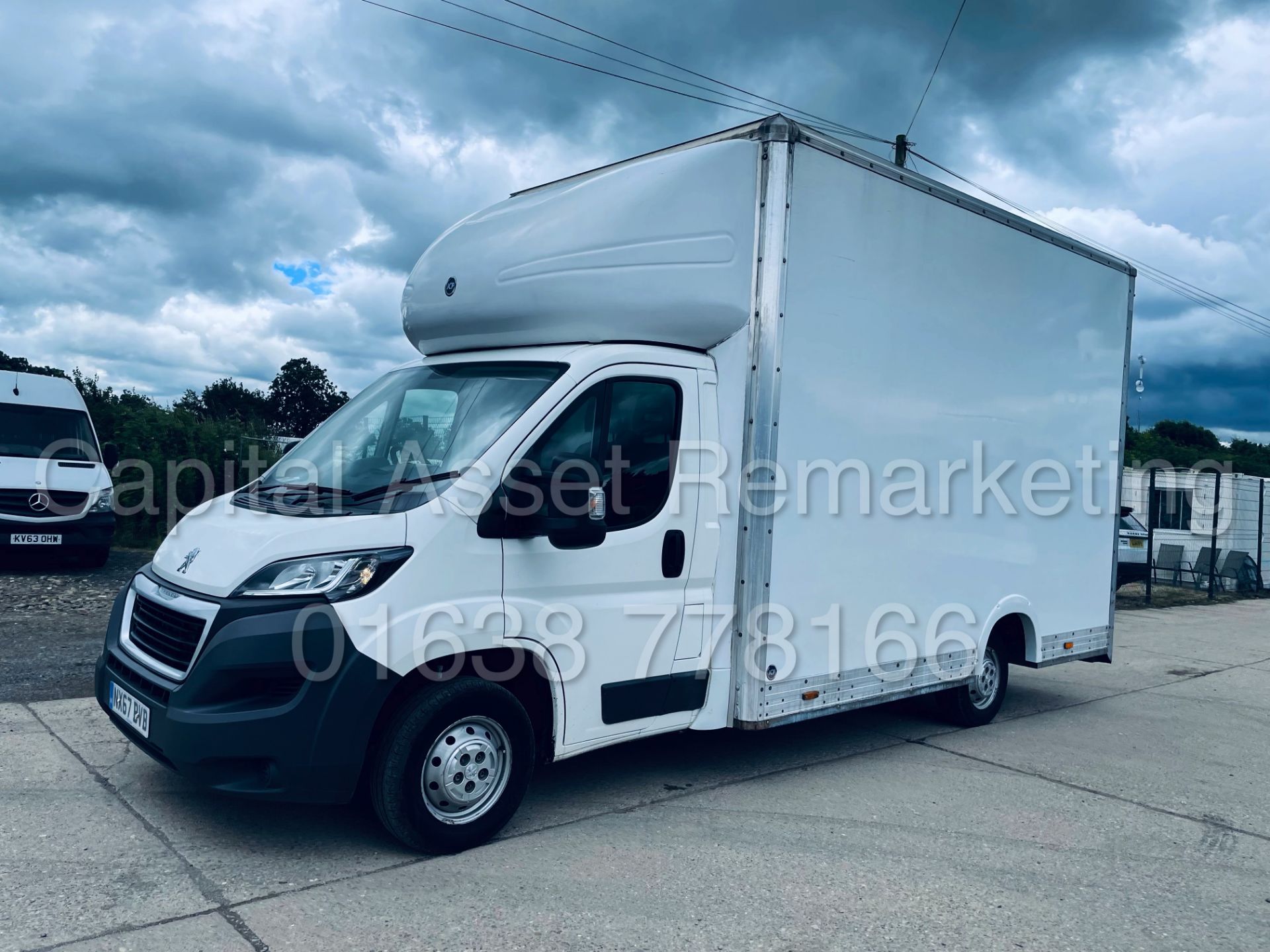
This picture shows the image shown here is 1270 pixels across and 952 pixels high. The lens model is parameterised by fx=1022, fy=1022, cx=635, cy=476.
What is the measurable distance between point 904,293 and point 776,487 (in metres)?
1.55

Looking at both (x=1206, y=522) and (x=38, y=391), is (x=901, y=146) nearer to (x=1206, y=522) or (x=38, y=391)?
(x=1206, y=522)

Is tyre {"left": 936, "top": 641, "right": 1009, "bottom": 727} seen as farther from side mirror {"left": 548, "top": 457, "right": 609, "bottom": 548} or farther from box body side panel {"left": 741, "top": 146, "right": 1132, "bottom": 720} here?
side mirror {"left": 548, "top": 457, "right": 609, "bottom": 548}

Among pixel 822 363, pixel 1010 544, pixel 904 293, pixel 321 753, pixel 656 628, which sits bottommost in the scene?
pixel 321 753

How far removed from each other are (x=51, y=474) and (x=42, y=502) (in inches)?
14.3

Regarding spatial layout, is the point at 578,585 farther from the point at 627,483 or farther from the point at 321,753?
the point at 321,753

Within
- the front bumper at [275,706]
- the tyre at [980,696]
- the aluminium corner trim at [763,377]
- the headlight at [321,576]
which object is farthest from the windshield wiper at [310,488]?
the tyre at [980,696]

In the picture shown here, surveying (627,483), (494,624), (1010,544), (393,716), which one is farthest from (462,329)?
(1010,544)

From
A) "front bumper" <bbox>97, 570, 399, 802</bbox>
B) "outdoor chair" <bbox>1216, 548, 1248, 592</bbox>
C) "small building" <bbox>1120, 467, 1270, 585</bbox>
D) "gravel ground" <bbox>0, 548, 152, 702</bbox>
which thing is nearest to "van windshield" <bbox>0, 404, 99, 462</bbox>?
"gravel ground" <bbox>0, 548, 152, 702</bbox>

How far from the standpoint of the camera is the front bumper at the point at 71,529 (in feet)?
35.9

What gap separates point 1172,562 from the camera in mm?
20828

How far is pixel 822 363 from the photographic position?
5309 mm

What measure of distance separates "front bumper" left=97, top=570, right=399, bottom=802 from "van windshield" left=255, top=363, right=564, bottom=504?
2.17 ft

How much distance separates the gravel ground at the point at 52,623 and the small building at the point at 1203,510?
18.6 meters

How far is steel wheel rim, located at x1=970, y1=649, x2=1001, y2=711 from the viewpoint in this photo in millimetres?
6969
